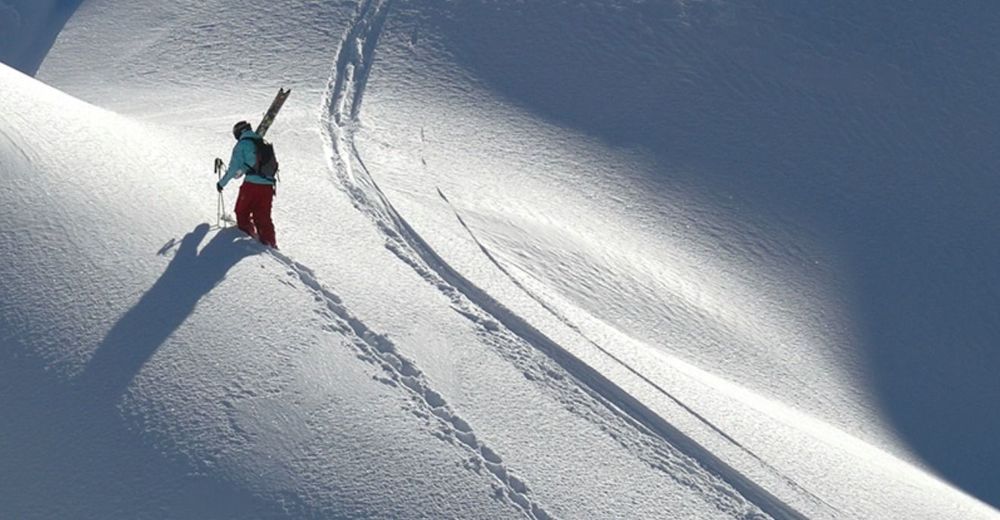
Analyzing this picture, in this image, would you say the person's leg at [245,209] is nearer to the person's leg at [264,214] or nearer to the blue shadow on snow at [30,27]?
the person's leg at [264,214]

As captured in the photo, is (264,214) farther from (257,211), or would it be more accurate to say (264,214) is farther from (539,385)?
(539,385)

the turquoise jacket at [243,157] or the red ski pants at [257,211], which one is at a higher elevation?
the turquoise jacket at [243,157]

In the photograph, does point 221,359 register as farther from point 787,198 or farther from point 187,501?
point 787,198

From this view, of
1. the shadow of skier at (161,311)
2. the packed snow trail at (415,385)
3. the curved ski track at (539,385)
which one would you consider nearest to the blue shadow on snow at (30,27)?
the curved ski track at (539,385)

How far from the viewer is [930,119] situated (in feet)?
53.6

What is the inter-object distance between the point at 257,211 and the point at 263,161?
427 millimetres

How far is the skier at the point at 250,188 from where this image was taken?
8883 millimetres

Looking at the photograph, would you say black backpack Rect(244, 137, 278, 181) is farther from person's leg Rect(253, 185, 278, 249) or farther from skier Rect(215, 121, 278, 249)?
person's leg Rect(253, 185, 278, 249)

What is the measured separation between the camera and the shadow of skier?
6906 mm

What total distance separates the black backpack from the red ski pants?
100 mm

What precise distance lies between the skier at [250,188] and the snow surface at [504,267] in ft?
0.75

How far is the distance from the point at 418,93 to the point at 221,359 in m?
8.66

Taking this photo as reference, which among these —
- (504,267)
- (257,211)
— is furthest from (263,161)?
(504,267)

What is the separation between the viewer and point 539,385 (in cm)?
827
